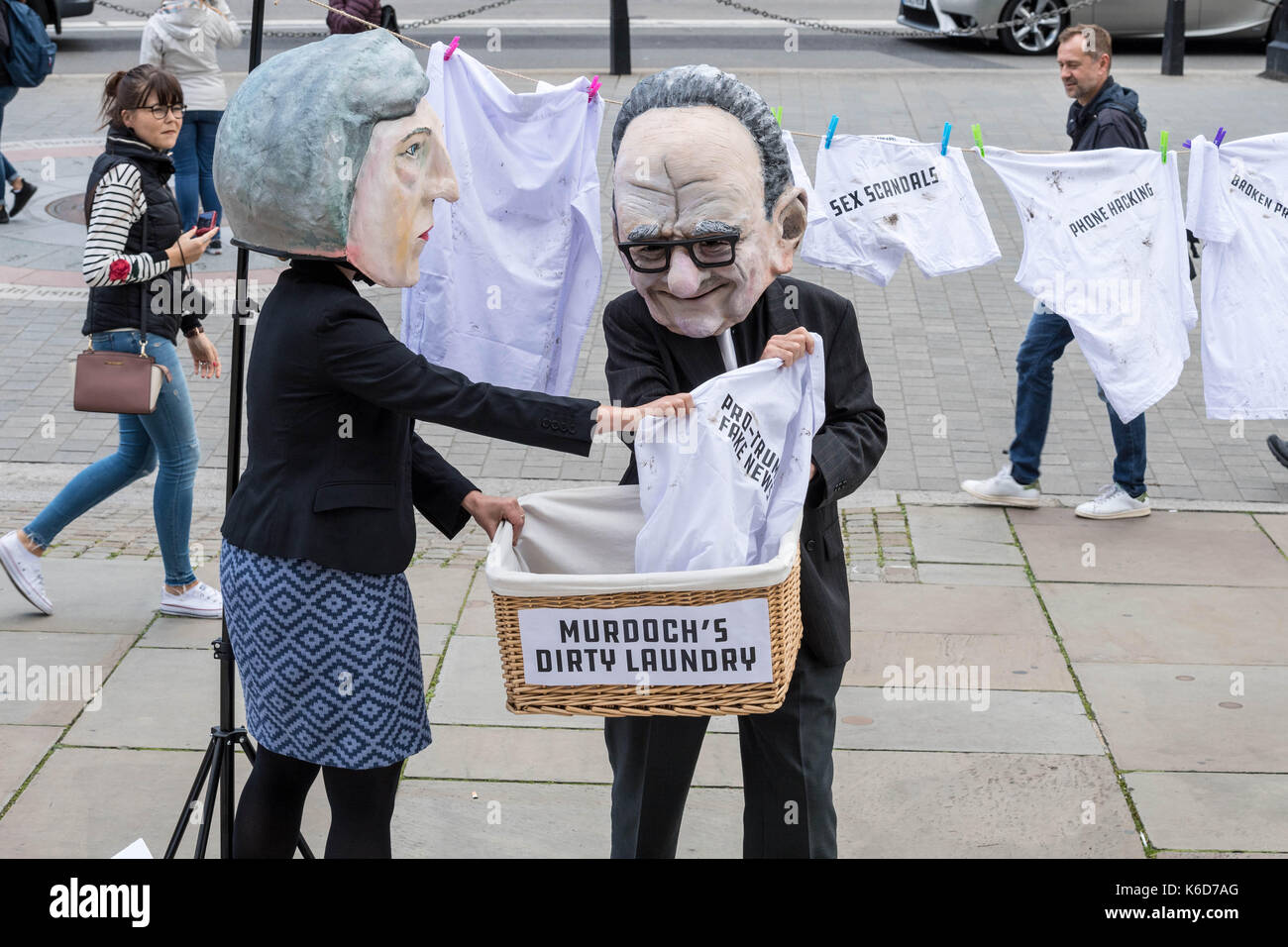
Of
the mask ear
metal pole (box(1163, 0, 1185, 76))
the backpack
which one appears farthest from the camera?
metal pole (box(1163, 0, 1185, 76))

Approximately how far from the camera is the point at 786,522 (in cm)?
324

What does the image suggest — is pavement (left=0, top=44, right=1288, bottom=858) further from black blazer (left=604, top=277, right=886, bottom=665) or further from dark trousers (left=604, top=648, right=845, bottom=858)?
black blazer (left=604, top=277, right=886, bottom=665)

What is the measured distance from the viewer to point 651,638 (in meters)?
2.95

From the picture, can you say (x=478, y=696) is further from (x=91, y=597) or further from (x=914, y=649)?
(x=91, y=597)

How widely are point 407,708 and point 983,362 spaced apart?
19.4ft

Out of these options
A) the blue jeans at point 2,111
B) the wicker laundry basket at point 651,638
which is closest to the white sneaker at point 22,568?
the wicker laundry basket at point 651,638

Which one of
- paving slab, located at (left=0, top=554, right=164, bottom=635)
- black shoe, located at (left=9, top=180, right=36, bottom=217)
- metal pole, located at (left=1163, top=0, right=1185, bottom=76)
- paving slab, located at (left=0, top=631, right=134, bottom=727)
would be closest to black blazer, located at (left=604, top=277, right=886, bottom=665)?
paving slab, located at (left=0, top=631, right=134, bottom=727)

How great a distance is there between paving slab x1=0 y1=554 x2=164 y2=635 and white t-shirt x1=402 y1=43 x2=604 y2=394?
164 centimetres

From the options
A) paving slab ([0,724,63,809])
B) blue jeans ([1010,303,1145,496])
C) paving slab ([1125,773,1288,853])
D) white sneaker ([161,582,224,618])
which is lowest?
paving slab ([1125,773,1288,853])

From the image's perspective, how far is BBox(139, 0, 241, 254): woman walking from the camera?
31.8ft

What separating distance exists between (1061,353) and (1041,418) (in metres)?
0.31

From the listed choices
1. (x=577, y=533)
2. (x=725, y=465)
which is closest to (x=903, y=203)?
(x=577, y=533)

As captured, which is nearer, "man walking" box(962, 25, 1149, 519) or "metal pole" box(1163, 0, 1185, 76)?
"man walking" box(962, 25, 1149, 519)
